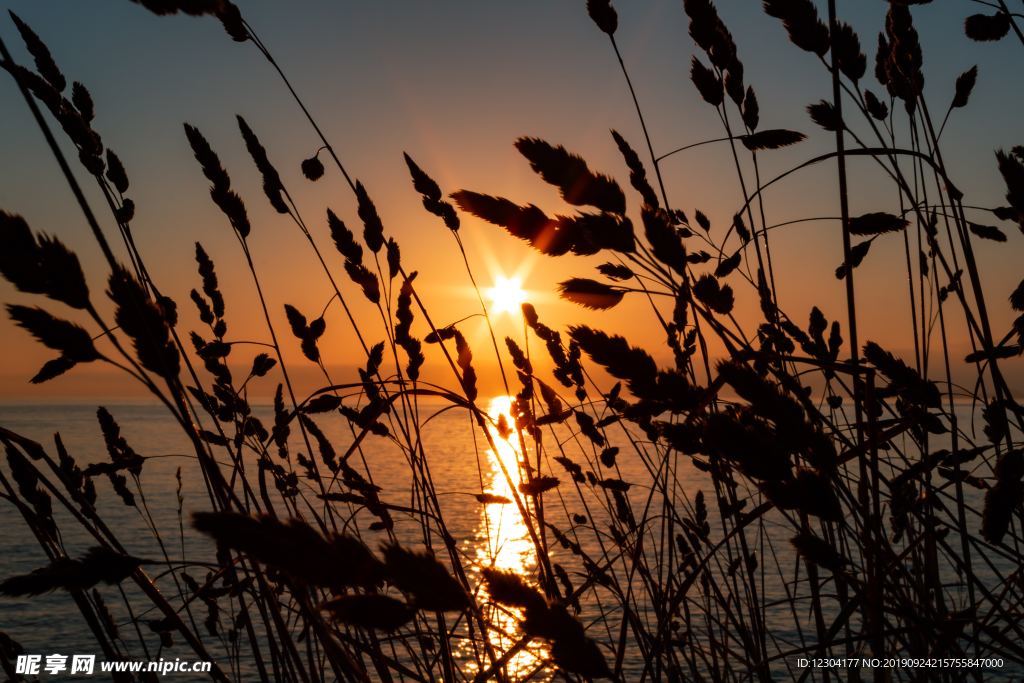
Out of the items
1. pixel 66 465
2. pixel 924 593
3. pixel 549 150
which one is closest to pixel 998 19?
pixel 924 593

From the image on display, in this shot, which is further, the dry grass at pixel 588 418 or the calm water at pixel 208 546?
the calm water at pixel 208 546

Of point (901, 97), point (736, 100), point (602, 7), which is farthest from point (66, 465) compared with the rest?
point (901, 97)

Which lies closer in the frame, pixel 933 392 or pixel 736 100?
pixel 933 392

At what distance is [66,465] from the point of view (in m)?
2.06

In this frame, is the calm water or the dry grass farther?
the calm water

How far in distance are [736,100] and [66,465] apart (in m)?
2.10

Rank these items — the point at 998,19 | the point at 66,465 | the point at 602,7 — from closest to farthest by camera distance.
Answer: the point at 998,19, the point at 602,7, the point at 66,465

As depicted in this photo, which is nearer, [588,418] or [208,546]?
[588,418]

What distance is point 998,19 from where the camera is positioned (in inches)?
61.9

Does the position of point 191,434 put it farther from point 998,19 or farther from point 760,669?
point 998,19

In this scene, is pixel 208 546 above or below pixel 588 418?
above

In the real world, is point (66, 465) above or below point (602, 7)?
below

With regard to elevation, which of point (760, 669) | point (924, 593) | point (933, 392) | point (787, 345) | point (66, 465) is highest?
point (787, 345)

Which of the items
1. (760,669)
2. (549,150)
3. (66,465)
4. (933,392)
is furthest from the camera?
(66,465)
